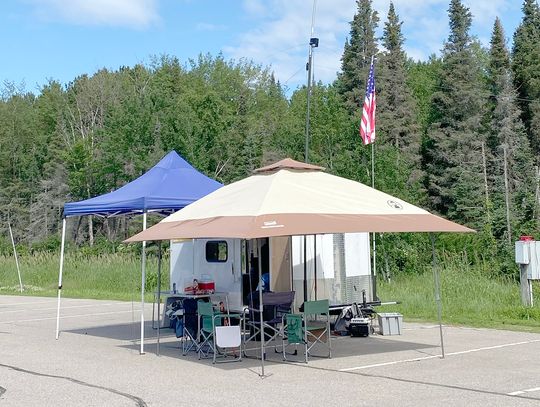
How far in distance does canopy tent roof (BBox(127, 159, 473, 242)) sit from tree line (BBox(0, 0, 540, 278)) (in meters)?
35.1

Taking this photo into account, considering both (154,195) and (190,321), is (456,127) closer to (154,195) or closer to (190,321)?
(154,195)

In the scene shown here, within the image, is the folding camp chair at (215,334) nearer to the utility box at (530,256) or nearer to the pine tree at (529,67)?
the utility box at (530,256)

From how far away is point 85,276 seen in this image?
35.1 meters

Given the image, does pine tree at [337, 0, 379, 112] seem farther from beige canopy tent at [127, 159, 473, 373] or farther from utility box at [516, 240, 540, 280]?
beige canopy tent at [127, 159, 473, 373]

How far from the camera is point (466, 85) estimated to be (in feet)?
205

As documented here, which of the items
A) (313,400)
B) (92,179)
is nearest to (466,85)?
(92,179)

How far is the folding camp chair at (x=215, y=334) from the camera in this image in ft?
39.8

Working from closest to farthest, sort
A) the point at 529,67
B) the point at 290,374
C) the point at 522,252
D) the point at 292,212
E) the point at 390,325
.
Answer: the point at 290,374 < the point at 292,212 < the point at 390,325 < the point at 522,252 < the point at 529,67

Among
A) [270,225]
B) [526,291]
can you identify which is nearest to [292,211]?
[270,225]

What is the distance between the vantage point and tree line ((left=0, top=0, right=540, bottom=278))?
5778 cm

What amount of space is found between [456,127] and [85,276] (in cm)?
3639

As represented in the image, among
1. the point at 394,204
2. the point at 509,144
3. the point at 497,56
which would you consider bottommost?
the point at 394,204

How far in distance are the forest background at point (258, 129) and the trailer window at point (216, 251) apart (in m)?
31.8

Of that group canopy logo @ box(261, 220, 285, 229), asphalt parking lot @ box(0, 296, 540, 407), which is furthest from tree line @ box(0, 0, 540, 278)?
canopy logo @ box(261, 220, 285, 229)
